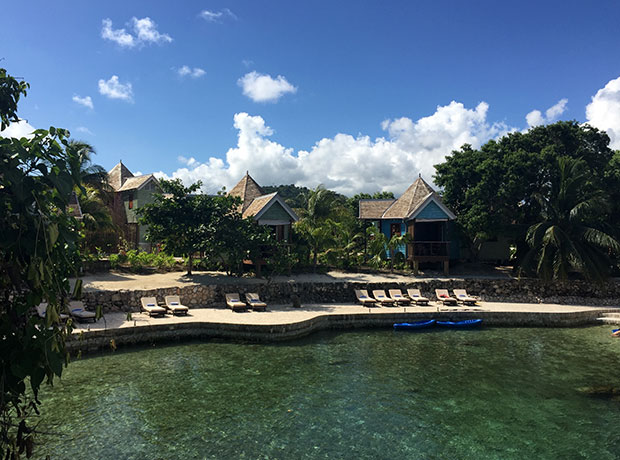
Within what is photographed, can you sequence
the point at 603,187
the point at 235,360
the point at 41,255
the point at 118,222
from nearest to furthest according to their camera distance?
1. the point at 41,255
2. the point at 235,360
3. the point at 603,187
4. the point at 118,222

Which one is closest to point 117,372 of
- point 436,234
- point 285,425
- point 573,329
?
point 285,425

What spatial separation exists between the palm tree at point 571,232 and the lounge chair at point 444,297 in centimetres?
581

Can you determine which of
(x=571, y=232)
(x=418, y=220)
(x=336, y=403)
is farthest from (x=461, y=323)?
(x=571, y=232)

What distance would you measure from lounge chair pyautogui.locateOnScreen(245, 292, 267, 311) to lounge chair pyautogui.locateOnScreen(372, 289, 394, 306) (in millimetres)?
6136

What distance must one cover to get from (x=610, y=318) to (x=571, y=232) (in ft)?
19.5

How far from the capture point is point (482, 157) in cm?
2923

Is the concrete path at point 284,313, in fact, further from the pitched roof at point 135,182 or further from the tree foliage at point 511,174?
the pitched roof at point 135,182

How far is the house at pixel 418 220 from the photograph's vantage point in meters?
27.6

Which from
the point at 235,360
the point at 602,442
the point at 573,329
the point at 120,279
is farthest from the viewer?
the point at 120,279

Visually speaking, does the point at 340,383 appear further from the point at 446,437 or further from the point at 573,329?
the point at 573,329

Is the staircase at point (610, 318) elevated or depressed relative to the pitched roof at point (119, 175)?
depressed

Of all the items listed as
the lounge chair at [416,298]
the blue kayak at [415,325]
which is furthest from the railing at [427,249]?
the blue kayak at [415,325]

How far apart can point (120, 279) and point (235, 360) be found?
1088cm

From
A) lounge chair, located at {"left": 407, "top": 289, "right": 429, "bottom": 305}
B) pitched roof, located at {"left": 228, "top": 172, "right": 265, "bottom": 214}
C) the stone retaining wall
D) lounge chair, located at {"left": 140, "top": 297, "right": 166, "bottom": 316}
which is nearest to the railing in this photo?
lounge chair, located at {"left": 407, "top": 289, "right": 429, "bottom": 305}
